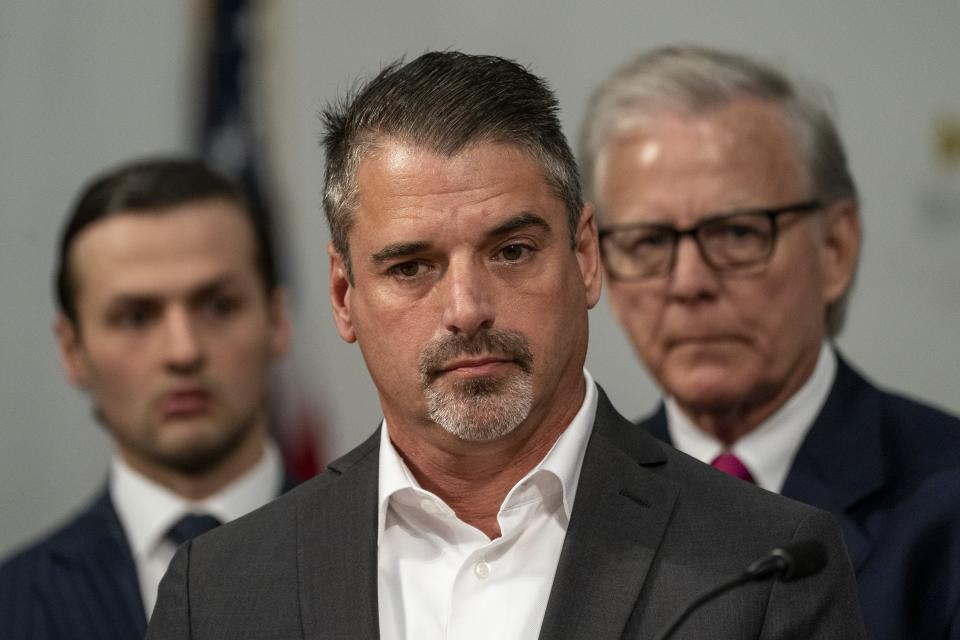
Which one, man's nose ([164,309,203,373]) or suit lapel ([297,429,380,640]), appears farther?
man's nose ([164,309,203,373])

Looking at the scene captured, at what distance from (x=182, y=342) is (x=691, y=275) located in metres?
1.02

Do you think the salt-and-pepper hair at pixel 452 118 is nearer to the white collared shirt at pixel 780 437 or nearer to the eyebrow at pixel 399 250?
the eyebrow at pixel 399 250

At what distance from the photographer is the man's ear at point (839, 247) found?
290 centimetres

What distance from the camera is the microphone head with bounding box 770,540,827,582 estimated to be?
1.61m

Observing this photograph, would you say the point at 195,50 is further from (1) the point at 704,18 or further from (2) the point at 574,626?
(2) the point at 574,626

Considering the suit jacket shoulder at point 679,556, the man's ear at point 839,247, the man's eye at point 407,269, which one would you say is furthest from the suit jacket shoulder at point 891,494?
the man's eye at point 407,269

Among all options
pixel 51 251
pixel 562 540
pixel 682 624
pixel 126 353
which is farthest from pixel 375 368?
pixel 51 251

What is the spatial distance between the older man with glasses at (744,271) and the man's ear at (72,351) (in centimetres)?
112

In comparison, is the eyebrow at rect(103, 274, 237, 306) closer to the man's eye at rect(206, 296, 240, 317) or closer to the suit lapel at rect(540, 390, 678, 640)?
the man's eye at rect(206, 296, 240, 317)

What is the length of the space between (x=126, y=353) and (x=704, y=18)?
1.62 meters

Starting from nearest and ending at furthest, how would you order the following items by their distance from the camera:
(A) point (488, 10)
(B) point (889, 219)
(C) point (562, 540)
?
1. (C) point (562, 540)
2. (B) point (889, 219)
3. (A) point (488, 10)

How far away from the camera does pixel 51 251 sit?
4227mm

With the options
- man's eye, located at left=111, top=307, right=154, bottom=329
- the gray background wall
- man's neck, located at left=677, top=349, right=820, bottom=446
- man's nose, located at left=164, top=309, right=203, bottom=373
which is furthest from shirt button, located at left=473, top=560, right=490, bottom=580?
the gray background wall

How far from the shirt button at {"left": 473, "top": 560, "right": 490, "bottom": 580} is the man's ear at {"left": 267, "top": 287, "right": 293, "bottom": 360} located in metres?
1.48
